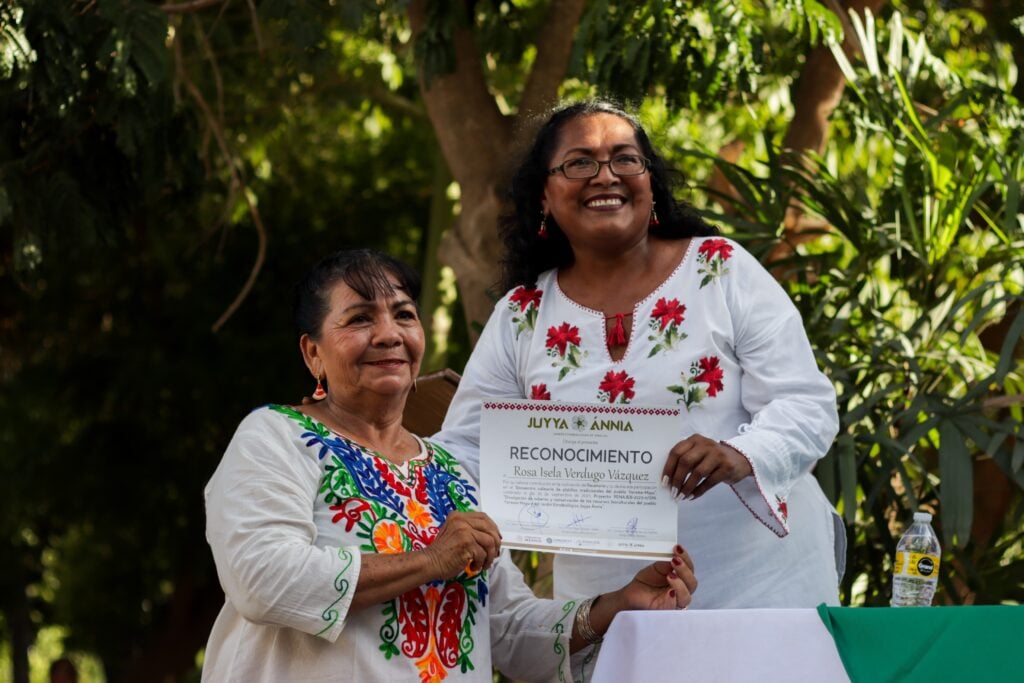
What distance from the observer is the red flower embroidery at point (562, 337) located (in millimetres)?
3521

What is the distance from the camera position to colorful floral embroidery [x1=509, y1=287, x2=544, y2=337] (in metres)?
3.65

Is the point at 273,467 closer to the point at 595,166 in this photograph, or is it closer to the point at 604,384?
the point at 604,384

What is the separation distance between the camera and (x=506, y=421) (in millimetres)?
2984

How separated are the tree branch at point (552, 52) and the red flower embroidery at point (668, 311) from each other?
10.1 feet

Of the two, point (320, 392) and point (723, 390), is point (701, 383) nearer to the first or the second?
point (723, 390)

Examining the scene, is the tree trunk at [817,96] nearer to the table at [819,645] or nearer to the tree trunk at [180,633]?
the table at [819,645]

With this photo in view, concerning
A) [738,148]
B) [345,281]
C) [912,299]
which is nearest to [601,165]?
[345,281]

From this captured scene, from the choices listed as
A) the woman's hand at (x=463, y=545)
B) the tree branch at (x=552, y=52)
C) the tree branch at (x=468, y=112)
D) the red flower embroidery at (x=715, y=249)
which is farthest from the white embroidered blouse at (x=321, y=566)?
the tree branch at (x=552, y=52)

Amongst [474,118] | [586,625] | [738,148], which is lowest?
[586,625]

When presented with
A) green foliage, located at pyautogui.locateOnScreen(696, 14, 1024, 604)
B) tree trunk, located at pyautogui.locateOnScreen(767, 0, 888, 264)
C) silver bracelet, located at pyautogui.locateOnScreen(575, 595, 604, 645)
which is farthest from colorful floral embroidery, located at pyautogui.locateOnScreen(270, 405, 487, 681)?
tree trunk, located at pyautogui.locateOnScreen(767, 0, 888, 264)

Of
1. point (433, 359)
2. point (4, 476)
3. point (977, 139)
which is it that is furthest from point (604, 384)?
point (4, 476)

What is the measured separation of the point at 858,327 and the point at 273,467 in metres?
3.18

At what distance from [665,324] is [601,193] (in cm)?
33

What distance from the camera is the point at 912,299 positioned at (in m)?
5.77
